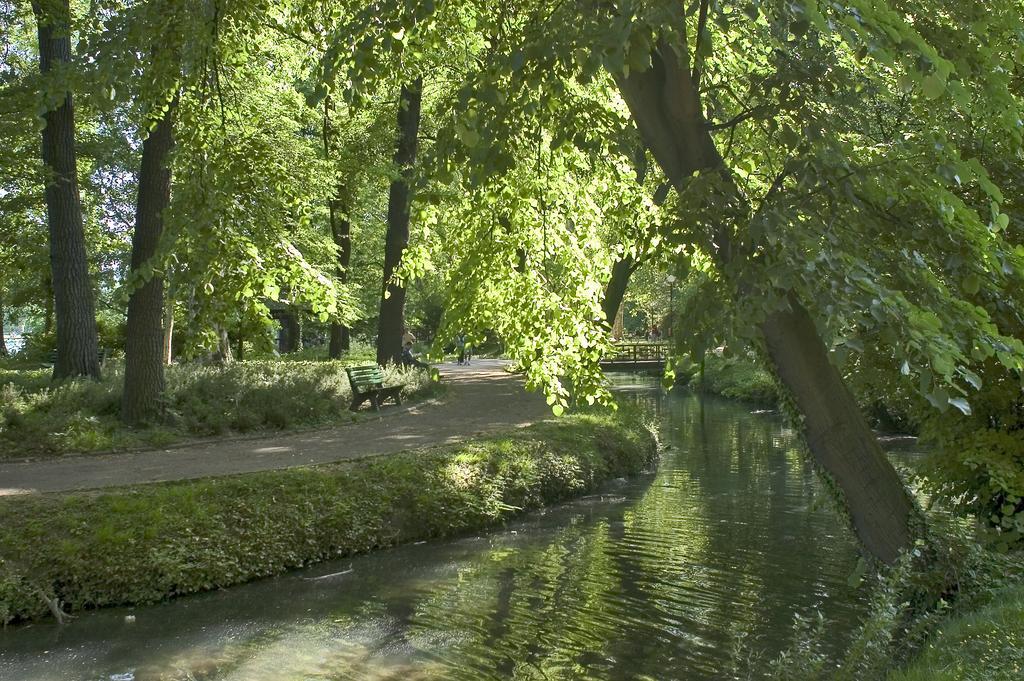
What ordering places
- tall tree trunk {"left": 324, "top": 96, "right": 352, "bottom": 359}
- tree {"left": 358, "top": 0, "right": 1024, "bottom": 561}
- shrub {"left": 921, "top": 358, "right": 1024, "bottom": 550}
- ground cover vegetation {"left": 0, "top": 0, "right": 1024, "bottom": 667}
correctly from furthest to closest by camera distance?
tall tree trunk {"left": 324, "top": 96, "right": 352, "bottom": 359}, shrub {"left": 921, "top": 358, "right": 1024, "bottom": 550}, ground cover vegetation {"left": 0, "top": 0, "right": 1024, "bottom": 667}, tree {"left": 358, "top": 0, "right": 1024, "bottom": 561}

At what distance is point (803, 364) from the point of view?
6695 millimetres

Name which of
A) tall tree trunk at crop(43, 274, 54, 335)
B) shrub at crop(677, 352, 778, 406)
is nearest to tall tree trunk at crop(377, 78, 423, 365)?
shrub at crop(677, 352, 778, 406)

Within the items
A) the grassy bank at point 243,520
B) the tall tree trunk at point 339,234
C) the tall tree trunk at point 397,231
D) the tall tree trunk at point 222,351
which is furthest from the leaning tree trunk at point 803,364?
the tall tree trunk at point 222,351

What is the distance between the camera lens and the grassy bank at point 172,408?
13.9m

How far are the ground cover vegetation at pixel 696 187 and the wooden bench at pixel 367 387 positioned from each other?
26.5 ft

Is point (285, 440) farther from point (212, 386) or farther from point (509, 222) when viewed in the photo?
point (509, 222)

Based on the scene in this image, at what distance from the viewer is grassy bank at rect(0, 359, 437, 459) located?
45.6 feet

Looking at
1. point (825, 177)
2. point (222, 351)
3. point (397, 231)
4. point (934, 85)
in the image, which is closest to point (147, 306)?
point (397, 231)

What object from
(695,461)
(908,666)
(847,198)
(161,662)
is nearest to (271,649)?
(161,662)

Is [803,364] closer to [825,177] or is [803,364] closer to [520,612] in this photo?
[825,177]

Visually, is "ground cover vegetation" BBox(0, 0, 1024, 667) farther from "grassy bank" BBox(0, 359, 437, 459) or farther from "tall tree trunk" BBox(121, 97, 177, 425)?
"grassy bank" BBox(0, 359, 437, 459)

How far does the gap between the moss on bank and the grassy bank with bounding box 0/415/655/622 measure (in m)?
6.72

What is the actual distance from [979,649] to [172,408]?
13.1 m

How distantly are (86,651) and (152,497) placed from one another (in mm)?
2459
